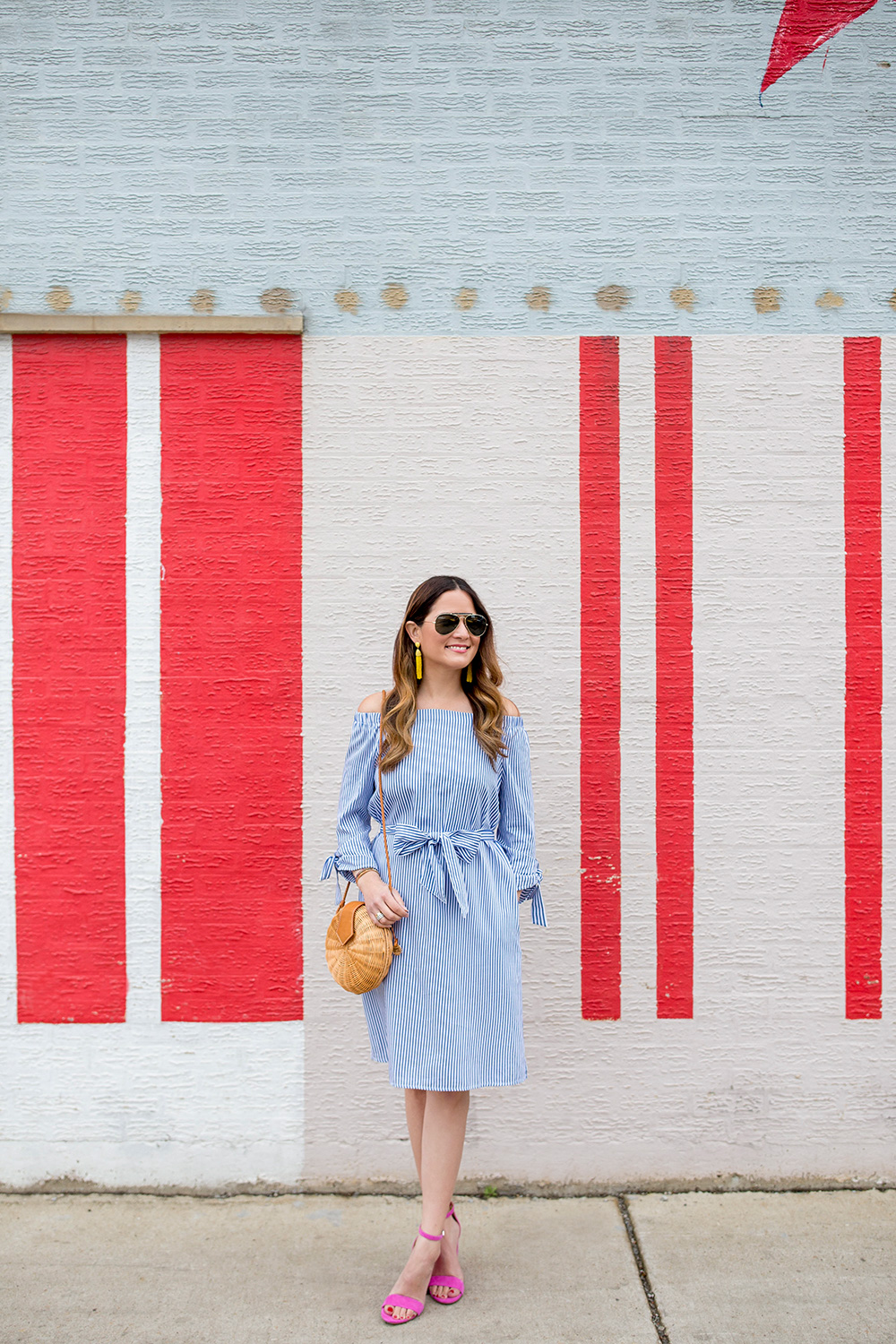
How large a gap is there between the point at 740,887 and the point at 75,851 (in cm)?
227

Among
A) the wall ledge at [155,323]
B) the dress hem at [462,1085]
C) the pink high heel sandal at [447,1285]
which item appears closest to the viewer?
the dress hem at [462,1085]

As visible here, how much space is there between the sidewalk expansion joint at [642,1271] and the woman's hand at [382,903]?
126cm

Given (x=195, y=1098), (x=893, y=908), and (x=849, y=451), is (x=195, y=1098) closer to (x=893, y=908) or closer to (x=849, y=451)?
(x=893, y=908)

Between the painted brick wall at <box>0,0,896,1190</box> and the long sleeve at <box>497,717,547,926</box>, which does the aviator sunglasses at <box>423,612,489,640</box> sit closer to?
the long sleeve at <box>497,717,547,926</box>

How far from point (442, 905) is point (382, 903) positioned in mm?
161

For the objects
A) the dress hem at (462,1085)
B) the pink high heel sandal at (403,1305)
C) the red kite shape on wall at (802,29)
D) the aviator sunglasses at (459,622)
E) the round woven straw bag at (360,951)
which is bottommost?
the pink high heel sandal at (403,1305)

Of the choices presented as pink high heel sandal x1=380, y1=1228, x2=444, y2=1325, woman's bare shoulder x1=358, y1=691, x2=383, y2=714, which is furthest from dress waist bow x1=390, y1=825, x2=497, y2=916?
pink high heel sandal x1=380, y1=1228, x2=444, y2=1325

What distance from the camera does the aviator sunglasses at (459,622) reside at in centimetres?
254

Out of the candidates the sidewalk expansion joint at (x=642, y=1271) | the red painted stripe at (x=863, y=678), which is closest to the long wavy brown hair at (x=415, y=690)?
A: the red painted stripe at (x=863, y=678)

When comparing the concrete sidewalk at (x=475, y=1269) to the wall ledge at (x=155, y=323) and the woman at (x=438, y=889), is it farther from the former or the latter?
the wall ledge at (x=155, y=323)

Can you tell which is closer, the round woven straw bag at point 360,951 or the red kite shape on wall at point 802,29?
the round woven straw bag at point 360,951

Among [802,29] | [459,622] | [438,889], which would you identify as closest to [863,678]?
[459,622]

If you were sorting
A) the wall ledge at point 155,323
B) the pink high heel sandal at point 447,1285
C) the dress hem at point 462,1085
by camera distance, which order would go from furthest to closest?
the wall ledge at point 155,323
the pink high heel sandal at point 447,1285
the dress hem at point 462,1085

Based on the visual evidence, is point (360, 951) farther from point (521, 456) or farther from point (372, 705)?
point (521, 456)
